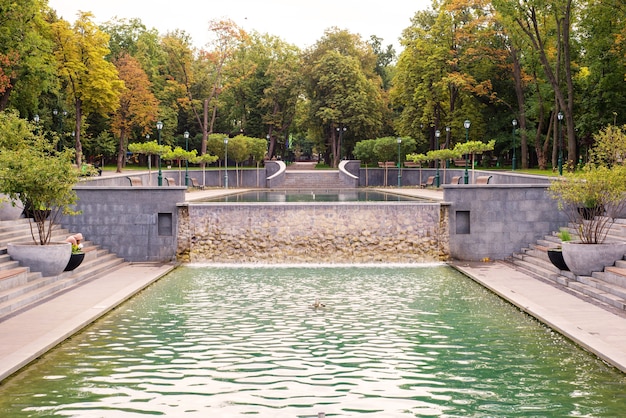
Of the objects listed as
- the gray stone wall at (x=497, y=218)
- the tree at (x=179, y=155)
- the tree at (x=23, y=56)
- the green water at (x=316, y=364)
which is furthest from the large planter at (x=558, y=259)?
the tree at (x=23, y=56)

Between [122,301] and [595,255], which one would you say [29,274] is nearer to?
[122,301]

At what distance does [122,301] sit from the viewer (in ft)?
55.9

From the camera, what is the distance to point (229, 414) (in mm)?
9266

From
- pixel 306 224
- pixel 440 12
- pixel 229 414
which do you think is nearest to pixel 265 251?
pixel 306 224

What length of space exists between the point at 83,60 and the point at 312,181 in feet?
71.9

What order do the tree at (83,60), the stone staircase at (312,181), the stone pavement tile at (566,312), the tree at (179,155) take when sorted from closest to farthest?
the stone pavement tile at (566,312) < the tree at (179,155) < the tree at (83,60) < the stone staircase at (312,181)

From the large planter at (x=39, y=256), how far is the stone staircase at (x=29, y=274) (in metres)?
0.17

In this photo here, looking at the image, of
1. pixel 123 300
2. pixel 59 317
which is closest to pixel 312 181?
pixel 123 300

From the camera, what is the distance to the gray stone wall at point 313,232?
84.0 ft

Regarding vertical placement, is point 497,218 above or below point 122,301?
above

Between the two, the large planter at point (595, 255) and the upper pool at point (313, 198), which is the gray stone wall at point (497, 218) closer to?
the large planter at point (595, 255)

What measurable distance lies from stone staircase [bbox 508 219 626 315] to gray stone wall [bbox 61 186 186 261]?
1177 cm

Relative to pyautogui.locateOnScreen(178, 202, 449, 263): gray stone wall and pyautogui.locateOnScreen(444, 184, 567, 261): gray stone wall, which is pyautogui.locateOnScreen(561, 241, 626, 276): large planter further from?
pyautogui.locateOnScreen(178, 202, 449, 263): gray stone wall

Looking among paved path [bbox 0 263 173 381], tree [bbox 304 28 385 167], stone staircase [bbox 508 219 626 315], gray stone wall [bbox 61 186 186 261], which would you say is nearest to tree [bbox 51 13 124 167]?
tree [bbox 304 28 385 167]
